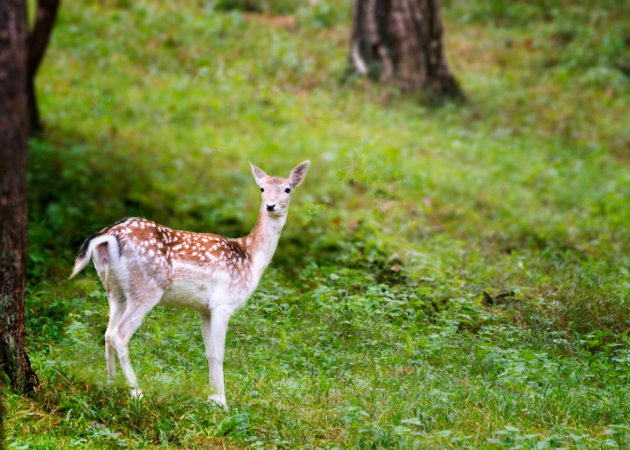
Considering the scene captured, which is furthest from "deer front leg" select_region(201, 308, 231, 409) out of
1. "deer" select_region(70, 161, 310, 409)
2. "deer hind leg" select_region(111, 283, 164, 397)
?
"deer hind leg" select_region(111, 283, 164, 397)

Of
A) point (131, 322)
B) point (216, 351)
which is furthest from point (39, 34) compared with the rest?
point (216, 351)

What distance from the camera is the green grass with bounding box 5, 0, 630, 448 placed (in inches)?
229

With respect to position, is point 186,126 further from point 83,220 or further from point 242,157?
point 83,220

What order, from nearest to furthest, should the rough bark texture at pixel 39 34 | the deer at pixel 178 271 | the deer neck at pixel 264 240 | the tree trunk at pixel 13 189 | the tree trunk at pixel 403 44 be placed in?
the tree trunk at pixel 13 189 → the deer at pixel 178 271 → the deer neck at pixel 264 240 → the rough bark texture at pixel 39 34 → the tree trunk at pixel 403 44

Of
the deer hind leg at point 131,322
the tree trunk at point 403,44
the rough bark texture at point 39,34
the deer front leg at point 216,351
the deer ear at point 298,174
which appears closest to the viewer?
the deer hind leg at point 131,322

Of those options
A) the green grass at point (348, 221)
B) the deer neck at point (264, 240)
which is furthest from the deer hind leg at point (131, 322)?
the deer neck at point (264, 240)

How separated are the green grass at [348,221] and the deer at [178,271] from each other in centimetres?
32

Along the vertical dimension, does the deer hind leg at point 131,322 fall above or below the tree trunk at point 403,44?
below

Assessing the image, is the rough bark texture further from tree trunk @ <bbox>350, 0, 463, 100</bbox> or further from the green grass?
tree trunk @ <bbox>350, 0, 463, 100</bbox>

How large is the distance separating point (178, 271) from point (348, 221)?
508 cm

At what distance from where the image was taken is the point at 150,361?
6477 millimetres

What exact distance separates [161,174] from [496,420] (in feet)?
26.6

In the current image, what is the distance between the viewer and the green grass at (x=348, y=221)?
19.1ft

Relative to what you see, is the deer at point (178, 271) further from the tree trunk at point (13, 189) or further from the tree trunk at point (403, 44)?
the tree trunk at point (403, 44)
